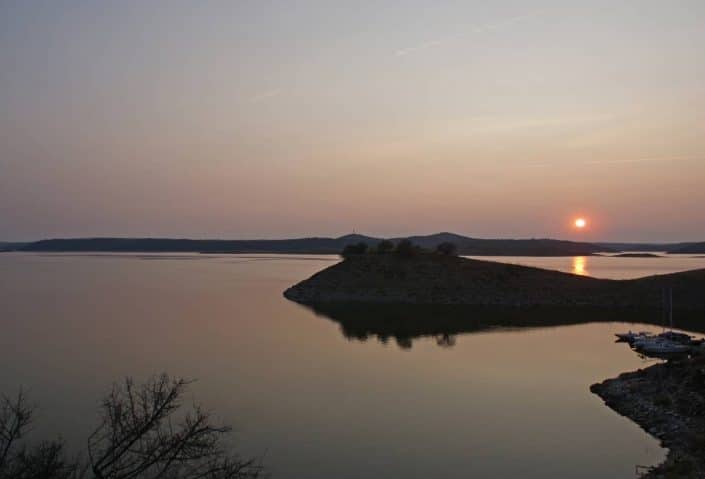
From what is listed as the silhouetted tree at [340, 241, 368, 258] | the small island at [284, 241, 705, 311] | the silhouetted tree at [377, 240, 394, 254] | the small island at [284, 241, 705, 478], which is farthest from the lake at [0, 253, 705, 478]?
the silhouetted tree at [340, 241, 368, 258]

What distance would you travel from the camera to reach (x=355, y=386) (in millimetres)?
25797

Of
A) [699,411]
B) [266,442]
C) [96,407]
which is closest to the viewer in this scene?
[266,442]

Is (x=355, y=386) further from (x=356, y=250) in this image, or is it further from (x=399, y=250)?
(x=356, y=250)

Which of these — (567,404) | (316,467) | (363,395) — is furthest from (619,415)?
(316,467)

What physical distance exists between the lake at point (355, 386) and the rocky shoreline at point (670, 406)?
24.8 inches

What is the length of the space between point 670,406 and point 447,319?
95.3 ft

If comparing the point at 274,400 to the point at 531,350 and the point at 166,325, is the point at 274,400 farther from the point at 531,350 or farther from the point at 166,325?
the point at 166,325

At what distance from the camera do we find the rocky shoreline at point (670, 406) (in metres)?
15.6

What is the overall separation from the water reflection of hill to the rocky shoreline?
13.6 meters

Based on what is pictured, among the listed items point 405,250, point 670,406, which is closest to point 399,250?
point 405,250

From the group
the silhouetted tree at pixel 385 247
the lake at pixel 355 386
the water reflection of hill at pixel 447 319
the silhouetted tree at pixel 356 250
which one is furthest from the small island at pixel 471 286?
the lake at pixel 355 386

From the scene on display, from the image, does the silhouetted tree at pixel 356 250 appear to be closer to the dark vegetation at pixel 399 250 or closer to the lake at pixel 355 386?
the dark vegetation at pixel 399 250

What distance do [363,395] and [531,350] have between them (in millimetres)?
14929

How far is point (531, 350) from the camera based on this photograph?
35562 millimetres
